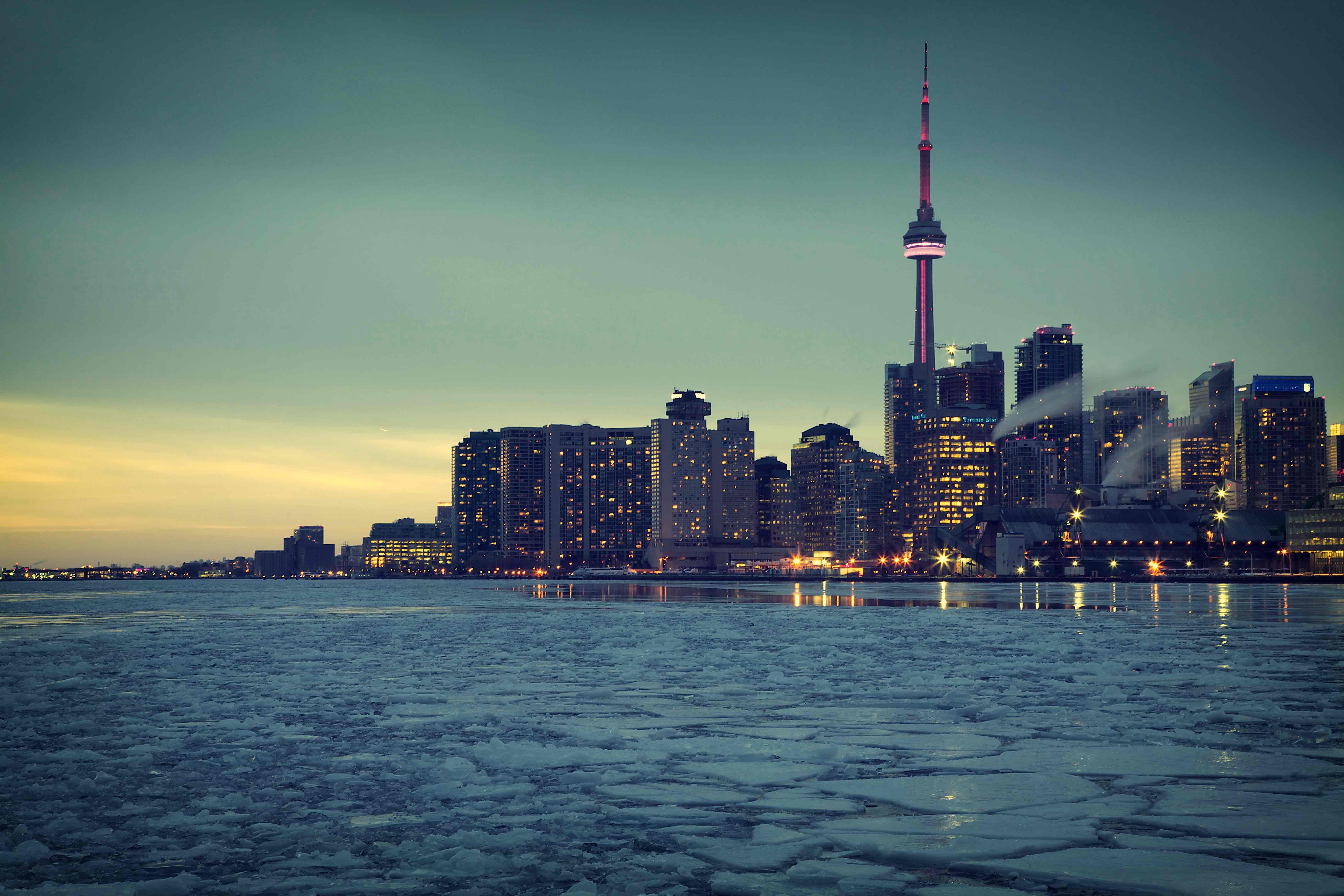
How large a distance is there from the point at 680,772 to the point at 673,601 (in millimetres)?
93459

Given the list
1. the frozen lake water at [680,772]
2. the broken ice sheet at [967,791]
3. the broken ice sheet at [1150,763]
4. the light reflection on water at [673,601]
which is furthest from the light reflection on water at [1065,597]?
the broken ice sheet at [967,791]

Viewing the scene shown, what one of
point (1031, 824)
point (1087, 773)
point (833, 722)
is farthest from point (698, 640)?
point (1031, 824)

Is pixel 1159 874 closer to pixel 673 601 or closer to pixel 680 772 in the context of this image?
pixel 680 772

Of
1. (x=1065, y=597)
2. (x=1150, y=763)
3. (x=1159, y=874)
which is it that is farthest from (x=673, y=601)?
(x=1159, y=874)

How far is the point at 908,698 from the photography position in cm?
2489

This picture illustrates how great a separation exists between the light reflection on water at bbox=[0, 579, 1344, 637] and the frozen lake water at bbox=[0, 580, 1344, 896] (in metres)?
33.3

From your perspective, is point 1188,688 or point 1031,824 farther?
point 1188,688

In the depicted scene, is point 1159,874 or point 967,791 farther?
point 967,791

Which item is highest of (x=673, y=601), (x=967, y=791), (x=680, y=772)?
(x=967, y=791)

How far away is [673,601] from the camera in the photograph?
110 meters

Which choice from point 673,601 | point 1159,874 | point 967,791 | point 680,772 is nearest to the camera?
point 1159,874

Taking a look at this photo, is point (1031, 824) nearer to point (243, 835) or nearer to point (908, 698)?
point (243, 835)

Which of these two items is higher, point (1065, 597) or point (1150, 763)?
point (1150, 763)

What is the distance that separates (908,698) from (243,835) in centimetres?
1571
